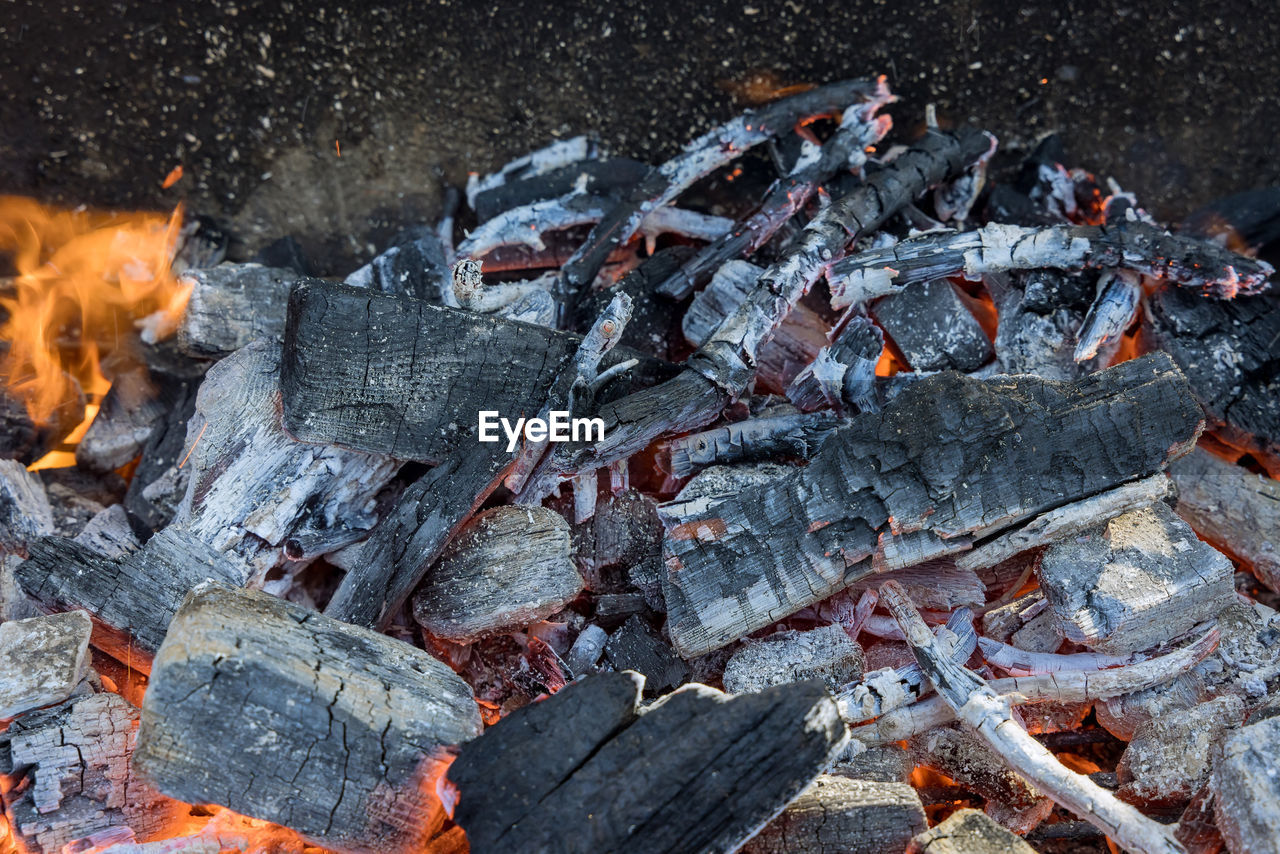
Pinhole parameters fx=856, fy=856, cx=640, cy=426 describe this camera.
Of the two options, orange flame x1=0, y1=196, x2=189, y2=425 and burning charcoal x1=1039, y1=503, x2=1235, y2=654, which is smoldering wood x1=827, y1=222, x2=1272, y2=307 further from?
orange flame x1=0, y1=196, x2=189, y2=425

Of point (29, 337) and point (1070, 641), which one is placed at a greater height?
point (29, 337)

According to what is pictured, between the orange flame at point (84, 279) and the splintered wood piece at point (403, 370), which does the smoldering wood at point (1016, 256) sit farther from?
the orange flame at point (84, 279)

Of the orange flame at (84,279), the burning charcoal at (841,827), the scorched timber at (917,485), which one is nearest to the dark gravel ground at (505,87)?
the orange flame at (84,279)

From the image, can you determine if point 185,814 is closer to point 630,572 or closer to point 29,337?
point 630,572

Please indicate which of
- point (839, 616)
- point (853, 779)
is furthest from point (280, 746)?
point (839, 616)

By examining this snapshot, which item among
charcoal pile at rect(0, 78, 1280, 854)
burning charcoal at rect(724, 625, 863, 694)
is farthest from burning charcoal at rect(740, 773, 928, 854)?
burning charcoal at rect(724, 625, 863, 694)
